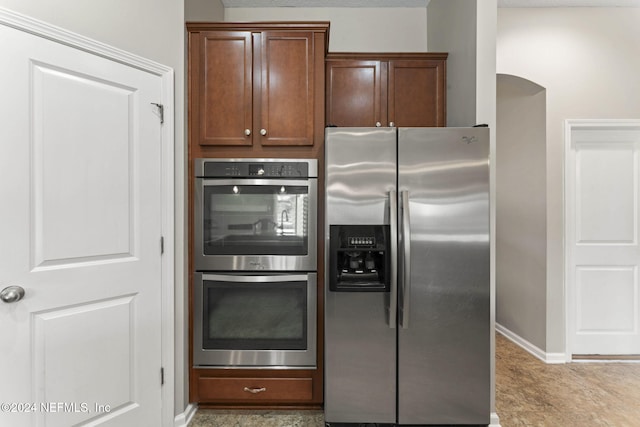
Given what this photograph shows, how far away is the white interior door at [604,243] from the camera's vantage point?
3006 millimetres

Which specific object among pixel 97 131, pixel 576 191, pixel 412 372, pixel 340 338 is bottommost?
pixel 412 372

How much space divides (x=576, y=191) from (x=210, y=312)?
3.30 m

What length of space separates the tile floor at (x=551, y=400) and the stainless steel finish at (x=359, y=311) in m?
0.38

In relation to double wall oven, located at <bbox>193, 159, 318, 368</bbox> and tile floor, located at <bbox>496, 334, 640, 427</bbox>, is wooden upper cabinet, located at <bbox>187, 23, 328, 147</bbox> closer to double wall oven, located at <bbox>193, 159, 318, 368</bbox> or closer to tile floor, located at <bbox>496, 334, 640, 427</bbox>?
double wall oven, located at <bbox>193, 159, 318, 368</bbox>

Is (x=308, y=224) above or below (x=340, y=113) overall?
below

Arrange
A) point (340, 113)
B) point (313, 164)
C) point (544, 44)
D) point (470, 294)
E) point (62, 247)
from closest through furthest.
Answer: point (62, 247)
point (470, 294)
point (313, 164)
point (340, 113)
point (544, 44)

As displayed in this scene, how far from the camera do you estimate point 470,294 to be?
6.06 ft

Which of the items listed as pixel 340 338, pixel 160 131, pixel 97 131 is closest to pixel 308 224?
pixel 340 338

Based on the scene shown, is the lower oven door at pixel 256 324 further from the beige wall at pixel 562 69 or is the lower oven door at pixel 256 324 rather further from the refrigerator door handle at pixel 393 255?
the beige wall at pixel 562 69

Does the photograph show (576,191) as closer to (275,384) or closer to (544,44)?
(544,44)

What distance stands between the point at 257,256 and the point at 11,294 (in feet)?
3.71

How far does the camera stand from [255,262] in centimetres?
206

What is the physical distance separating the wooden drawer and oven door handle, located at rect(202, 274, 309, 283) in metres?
0.63

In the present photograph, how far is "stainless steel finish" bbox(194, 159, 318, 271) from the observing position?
6.75 feet
